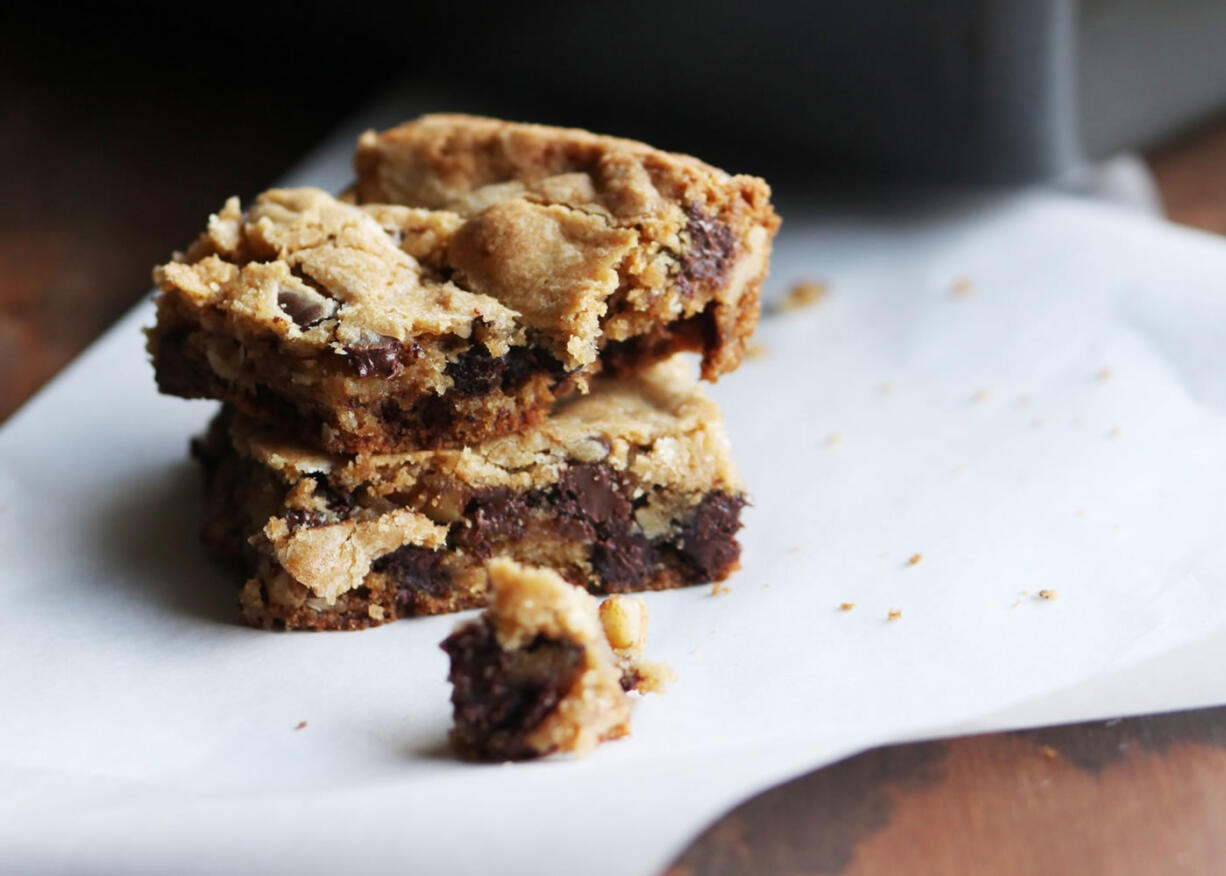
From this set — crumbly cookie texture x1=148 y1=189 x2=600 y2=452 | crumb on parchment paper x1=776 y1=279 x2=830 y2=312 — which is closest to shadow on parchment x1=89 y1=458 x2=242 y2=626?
crumbly cookie texture x1=148 y1=189 x2=600 y2=452

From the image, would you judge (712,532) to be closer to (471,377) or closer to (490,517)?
(490,517)

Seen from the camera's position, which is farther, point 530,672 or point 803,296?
point 803,296

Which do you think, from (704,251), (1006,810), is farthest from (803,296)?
(1006,810)

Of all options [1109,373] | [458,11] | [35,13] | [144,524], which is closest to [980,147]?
[1109,373]

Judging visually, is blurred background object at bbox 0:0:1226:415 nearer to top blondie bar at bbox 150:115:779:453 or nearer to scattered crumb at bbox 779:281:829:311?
scattered crumb at bbox 779:281:829:311

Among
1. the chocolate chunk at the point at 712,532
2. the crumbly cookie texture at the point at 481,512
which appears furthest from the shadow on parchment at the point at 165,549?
the chocolate chunk at the point at 712,532

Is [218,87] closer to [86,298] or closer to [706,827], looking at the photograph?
[86,298]
